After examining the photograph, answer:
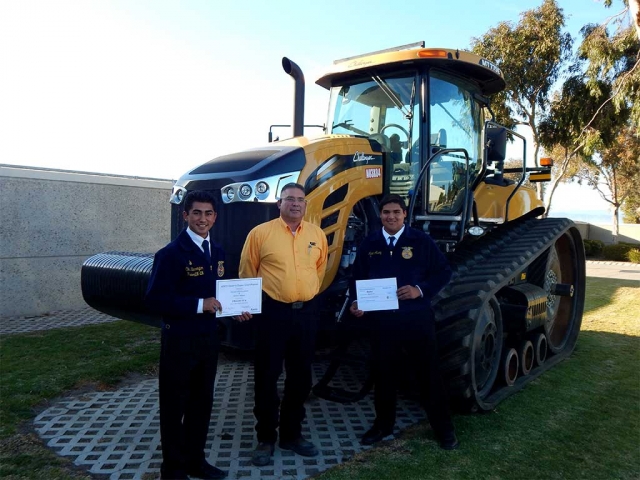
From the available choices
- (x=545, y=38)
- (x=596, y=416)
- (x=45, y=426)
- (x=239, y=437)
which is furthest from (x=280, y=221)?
(x=545, y=38)

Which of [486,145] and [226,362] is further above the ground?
[486,145]

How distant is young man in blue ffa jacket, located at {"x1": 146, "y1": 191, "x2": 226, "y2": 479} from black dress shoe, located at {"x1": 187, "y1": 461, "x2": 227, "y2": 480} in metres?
0.05

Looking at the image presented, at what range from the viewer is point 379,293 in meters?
3.57

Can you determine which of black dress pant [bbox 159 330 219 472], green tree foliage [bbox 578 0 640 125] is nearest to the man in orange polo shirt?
black dress pant [bbox 159 330 219 472]

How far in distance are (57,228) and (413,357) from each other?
667 centimetres

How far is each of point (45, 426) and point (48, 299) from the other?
4913 mm

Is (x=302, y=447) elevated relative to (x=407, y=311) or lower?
lower

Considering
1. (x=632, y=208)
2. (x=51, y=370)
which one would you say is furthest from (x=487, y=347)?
(x=632, y=208)

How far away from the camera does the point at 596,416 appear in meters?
4.43

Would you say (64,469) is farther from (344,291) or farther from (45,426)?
(344,291)

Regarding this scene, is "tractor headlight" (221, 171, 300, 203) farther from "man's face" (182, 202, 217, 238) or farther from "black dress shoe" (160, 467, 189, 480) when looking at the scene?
"black dress shoe" (160, 467, 189, 480)

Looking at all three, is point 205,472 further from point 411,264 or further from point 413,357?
point 411,264

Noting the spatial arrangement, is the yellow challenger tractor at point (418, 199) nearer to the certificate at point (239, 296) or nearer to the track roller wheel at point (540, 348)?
the track roller wheel at point (540, 348)

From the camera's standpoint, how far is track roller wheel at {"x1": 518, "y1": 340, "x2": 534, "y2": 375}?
5.18 m
